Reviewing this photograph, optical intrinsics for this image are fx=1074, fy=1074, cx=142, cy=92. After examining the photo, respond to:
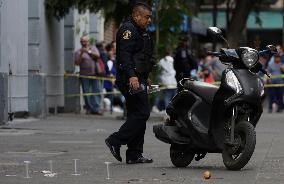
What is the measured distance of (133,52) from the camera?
12188 mm

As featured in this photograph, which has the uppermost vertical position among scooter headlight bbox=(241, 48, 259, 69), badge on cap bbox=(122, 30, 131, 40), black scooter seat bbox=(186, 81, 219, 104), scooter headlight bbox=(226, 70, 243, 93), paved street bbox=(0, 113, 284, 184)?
badge on cap bbox=(122, 30, 131, 40)

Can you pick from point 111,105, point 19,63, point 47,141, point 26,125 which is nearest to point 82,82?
point 111,105

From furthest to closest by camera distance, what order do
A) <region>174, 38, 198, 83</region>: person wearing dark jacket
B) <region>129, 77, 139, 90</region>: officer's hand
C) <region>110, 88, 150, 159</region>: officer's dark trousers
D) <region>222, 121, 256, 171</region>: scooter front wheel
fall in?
<region>174, 38, 198, 83</region>: person wearing dark jacket → <region>110, 88, 150, 159</region>: officer's dark trousers → <region>129, 77, 139, 90</region>: officer's hand → <region>222, 121, 256, 171</region>: scooter front wheel

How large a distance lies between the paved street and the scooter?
20cm

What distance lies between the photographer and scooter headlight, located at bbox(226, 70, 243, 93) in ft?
36.9

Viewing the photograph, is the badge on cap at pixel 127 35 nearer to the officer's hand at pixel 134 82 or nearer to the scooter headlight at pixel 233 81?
the officer's hand at pixel 134 82

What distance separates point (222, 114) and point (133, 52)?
1406 millimetres

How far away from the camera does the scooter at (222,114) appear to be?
11.2 meters

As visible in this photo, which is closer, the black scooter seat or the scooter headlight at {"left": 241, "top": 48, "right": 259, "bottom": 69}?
the scooter headlight at {"left": 241, "top": 48, "right": 259, "bottom": 69}

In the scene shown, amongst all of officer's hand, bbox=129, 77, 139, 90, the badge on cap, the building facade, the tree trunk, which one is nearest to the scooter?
officer's hand, bbox=129, 77, 139, 90

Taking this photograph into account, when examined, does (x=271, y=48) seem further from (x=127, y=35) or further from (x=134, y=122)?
(x=134, y=122)

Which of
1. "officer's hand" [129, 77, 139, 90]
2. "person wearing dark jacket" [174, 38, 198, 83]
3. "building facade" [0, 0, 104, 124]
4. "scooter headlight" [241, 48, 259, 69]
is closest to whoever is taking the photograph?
"scooter headlight" [241, 48, 259, 69]

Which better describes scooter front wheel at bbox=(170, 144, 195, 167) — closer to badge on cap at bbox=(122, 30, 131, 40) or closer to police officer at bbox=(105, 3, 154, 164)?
police officer at bbox=(105, 3, 154, 164)

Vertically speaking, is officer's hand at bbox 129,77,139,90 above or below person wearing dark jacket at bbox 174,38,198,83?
above
